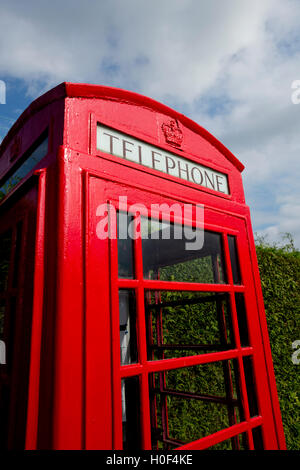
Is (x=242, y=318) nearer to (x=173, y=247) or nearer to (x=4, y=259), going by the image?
(x=173, y=247)

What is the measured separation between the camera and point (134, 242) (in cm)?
125

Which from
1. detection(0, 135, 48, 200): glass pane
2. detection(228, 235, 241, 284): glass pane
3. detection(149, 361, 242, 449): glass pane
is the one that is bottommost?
detection(149, 361, 242, 449): glass pane

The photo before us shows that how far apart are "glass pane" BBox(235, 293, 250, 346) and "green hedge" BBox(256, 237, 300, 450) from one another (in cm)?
234

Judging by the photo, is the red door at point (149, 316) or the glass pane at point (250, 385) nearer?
the red door at point (149, 316)

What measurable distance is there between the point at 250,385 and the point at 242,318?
0.34 metres

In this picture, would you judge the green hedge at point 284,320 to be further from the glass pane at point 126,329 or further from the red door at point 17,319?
the red door at point 17,319

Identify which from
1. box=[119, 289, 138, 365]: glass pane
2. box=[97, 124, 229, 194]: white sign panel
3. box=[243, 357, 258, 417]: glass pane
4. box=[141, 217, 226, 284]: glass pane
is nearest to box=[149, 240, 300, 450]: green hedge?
box=[141, 217, 226, 284]: glass pane

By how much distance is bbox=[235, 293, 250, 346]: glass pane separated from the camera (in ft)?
5.21

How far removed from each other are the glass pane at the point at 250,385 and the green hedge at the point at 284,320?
234cm

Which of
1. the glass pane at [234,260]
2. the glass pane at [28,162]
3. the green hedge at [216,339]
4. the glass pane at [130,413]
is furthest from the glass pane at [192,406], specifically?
the glass pane at [28,162]

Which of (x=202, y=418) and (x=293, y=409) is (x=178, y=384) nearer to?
(x=202, y=418)

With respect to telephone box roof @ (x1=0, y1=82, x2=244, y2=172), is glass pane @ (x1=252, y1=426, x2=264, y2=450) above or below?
below

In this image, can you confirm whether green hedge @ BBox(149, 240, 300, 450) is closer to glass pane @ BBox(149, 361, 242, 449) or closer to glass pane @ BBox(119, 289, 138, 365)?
glass pane @ BBox(149, 361, 242, 449)

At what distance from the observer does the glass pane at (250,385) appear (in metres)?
1.53
